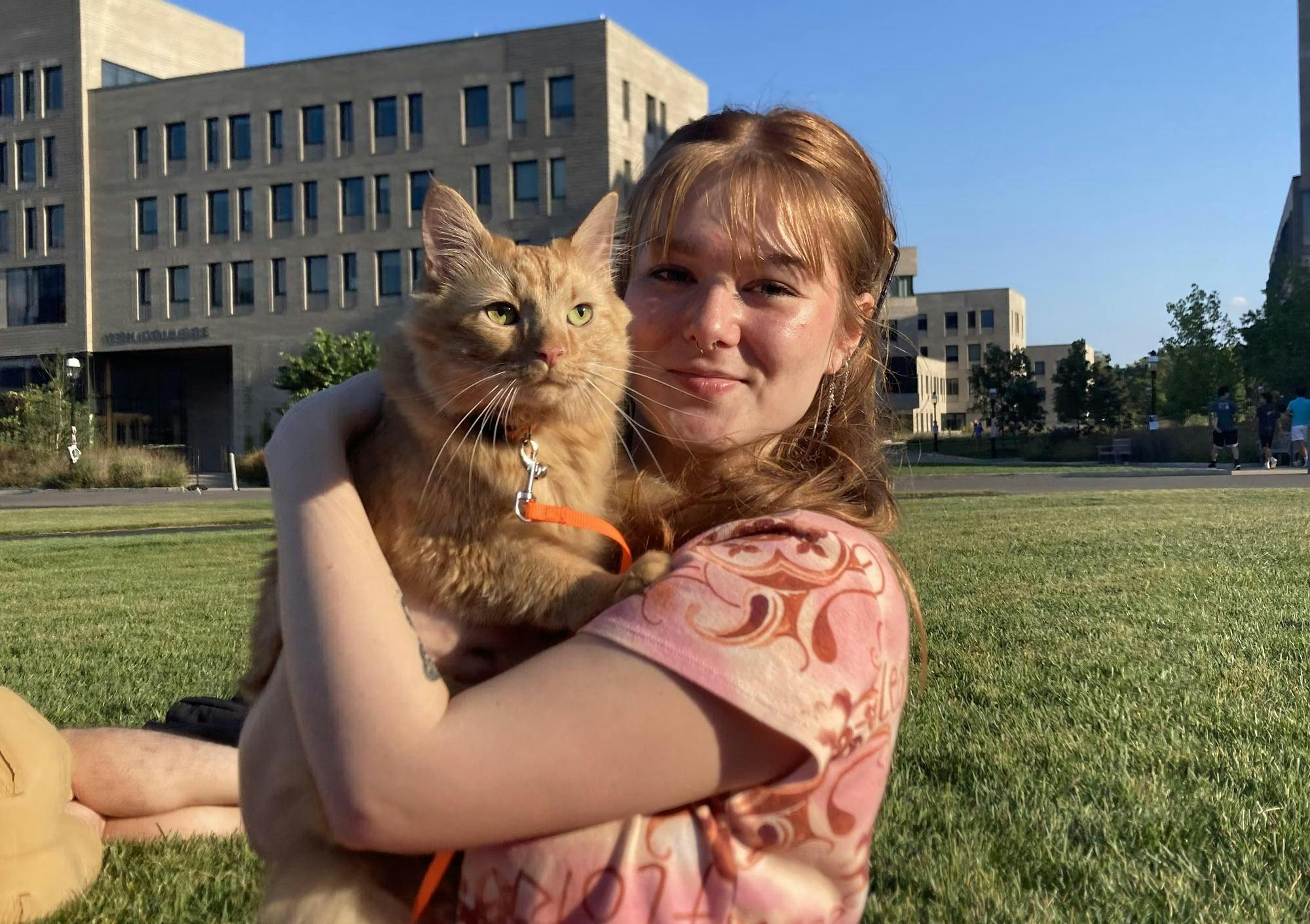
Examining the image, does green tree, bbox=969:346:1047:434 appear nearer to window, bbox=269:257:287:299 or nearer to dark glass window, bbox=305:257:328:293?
dark glass window, bbox=305:257:328:293

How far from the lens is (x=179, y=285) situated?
46.8 metres

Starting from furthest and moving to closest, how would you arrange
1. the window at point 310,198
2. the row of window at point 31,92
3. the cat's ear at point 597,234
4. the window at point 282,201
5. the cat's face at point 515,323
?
the row of window at point 31,92 → the window at point 282,201 → the window at point 310,198 → the cat's ear at point 597,234 → the cat's face at point 515,323

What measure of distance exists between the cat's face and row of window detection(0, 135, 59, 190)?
54.3 meters

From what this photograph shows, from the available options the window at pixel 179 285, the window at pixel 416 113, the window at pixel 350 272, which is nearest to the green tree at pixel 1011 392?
the window at pixel 416 113

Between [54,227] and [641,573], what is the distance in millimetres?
55433

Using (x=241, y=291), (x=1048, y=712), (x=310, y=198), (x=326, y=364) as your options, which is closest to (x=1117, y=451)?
(x=326, y=364)

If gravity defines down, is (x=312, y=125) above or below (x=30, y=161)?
below

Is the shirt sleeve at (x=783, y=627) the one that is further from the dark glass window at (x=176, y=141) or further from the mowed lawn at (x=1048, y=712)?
the dark glass window at (x=176, y=141)

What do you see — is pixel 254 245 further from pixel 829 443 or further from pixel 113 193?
pixel 829 443

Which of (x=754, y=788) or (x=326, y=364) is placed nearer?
(x=754, y=788)

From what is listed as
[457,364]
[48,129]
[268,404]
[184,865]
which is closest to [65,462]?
[268,404]

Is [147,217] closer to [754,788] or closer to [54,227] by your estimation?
[54,227]

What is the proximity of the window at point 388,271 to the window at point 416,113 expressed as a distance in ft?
16.2

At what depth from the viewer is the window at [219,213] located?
147 ft
